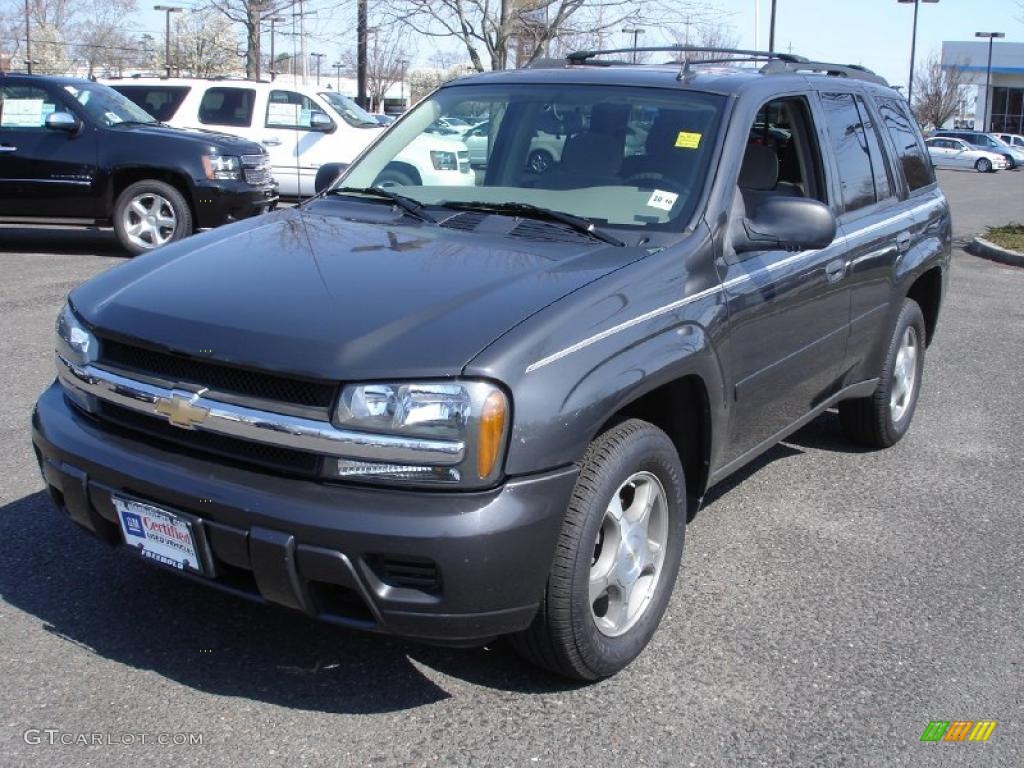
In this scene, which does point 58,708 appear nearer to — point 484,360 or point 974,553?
point 484,360

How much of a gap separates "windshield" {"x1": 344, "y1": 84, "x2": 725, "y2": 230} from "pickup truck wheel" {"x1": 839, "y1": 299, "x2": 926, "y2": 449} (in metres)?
1.96

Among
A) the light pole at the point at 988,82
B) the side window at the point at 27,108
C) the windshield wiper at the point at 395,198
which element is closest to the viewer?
the windshield wiper at the point at 395,198

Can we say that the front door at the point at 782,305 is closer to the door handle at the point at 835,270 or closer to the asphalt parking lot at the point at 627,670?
the door handle at the point at 835,270

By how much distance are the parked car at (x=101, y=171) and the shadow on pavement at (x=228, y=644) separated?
786 centimetres

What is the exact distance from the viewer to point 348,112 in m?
16.4

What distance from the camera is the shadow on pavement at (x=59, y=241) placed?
12.0 metres

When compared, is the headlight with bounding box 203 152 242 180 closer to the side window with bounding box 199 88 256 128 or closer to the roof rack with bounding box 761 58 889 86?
the side window with bounding box 199 88 256 128

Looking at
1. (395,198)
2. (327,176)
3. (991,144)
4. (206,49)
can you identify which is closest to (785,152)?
(395,198)

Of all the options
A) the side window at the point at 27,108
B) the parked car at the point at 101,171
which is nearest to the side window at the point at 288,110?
the parked car at the point at 101,171

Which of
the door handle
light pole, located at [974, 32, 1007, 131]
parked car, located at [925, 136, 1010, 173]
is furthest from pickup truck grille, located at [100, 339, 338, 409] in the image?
light pole, located at [974, 32, 1007, 131]

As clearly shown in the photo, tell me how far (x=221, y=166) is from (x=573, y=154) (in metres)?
7.99

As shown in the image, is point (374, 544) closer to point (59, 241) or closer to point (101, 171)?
point (101, 171)

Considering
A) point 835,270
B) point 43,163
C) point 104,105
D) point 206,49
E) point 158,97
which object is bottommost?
point 835,270

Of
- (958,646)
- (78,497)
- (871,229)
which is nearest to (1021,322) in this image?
(871,229)
